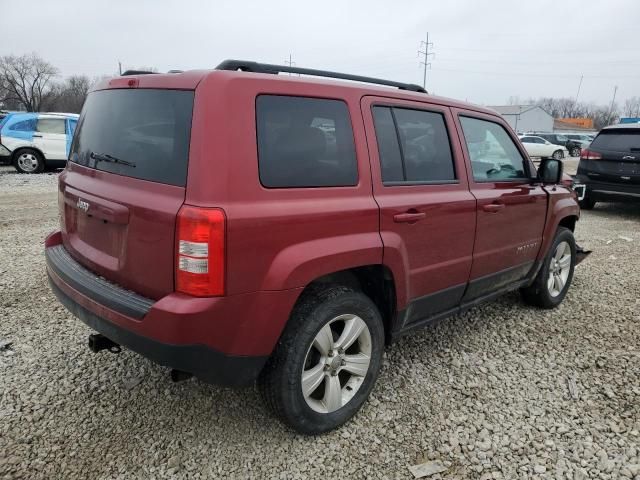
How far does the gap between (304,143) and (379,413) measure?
161 cm

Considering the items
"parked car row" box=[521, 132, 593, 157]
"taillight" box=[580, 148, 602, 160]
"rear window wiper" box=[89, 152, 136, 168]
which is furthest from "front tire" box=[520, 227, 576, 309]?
"parked car row" box=[521, 132, 593, 157]

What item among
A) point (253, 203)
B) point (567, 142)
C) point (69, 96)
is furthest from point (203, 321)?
point (69, 96)

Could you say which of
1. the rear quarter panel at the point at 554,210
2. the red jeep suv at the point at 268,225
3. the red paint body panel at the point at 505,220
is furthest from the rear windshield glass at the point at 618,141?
the red jeep suv at the point at 268,225

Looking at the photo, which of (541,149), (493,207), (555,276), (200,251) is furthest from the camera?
(541,149)

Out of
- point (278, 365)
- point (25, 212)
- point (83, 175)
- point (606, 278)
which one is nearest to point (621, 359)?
point (606, 278)

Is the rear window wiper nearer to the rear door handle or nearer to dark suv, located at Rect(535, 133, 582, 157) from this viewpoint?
the rear door handle

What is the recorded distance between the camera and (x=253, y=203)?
83.2 inches

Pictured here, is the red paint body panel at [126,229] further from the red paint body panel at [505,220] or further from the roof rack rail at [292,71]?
the red paint body panel at [505,220]

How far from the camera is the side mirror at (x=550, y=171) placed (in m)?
3.91

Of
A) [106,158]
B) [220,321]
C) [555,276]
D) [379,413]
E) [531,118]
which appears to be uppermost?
[531,118]

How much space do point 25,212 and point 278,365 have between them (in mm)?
7511

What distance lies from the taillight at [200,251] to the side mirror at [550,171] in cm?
298

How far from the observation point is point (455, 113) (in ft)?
10.8

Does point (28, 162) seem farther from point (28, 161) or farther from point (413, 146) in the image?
point (413, 146)
